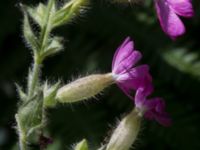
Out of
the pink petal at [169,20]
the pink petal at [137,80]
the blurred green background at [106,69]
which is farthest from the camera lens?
the blurred green background at [106,69]

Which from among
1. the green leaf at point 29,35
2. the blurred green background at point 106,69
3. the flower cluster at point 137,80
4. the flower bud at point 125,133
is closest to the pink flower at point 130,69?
the flower cluster at point 137,80

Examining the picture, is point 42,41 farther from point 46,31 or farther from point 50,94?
point 50,94

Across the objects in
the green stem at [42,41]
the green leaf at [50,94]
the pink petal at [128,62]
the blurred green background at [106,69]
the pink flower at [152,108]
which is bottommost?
the blurred green background at [106,69]

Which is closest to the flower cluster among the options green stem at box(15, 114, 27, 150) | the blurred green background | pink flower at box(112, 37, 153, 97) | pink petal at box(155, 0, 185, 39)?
pink flower at box(112, 37, 153, 97)

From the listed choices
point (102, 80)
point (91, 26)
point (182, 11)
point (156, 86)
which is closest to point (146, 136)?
point (156, 86)

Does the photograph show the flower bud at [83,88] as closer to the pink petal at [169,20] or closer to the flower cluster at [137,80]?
the flower cluster at [137,80]

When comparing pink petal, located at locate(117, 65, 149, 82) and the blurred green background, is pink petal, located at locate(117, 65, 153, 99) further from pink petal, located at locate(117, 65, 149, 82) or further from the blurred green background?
the blurred green background

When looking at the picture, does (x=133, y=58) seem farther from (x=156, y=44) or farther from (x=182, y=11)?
(x=156, y=44)
